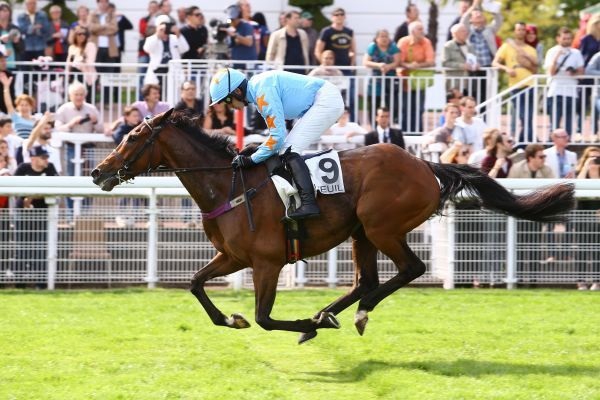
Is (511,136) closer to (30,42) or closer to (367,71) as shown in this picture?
(367,71)

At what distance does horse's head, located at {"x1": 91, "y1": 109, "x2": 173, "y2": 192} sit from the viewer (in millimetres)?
8805

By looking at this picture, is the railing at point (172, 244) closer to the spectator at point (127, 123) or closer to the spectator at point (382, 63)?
the spectator at point (127, 123)

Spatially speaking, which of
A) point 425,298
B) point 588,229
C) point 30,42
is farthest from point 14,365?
point 30,42

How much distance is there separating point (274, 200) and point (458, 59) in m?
7.51

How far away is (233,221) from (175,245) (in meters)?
4.00

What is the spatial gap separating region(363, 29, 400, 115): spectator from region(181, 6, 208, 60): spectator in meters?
2.05

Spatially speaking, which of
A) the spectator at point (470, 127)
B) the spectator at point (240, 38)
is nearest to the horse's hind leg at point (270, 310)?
the spectator at point (470, 127)

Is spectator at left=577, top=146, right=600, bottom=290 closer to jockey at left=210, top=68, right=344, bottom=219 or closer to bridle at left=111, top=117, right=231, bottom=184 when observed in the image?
jockey at left=210, top=68, right=344, bottom=219

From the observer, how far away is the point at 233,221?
8.64m

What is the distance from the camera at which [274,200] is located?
28.5 feet

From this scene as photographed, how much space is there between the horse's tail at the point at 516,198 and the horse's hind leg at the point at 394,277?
70 cm

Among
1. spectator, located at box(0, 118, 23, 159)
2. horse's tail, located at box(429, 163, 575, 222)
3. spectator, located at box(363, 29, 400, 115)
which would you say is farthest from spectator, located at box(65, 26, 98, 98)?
horse's tail, located at box(429, 163, 575, 222)

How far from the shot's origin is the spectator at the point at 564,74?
50.1 ft

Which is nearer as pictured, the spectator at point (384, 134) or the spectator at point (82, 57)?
the spectator at point (384, 134)
